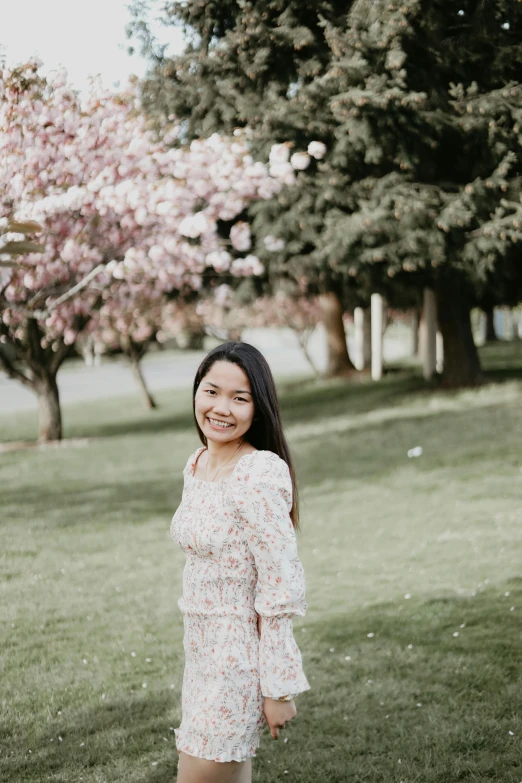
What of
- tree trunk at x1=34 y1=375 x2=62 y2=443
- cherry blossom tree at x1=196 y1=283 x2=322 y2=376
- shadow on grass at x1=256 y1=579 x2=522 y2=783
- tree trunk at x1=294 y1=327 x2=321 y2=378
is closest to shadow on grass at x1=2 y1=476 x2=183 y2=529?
shadow on grass at x1=256 y1=579 x2=522 y2=783

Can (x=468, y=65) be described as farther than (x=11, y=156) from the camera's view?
Yes

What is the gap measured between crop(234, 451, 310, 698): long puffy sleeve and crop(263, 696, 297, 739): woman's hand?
0.10 ft

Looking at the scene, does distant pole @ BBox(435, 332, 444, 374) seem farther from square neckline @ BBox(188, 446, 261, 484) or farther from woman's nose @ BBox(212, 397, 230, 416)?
woman's nose @ BBox(212, 397, 230, 416)

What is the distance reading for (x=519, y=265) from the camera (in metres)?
14.5

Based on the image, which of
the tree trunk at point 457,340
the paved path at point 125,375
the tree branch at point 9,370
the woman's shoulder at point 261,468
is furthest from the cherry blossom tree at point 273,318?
the woman's shoulder at point 261,468

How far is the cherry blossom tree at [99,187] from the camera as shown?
6727 mm

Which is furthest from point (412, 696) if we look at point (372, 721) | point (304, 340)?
point (304, 340)

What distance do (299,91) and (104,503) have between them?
6434 millimetres

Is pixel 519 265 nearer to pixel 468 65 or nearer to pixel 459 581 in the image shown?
pixel 468 65

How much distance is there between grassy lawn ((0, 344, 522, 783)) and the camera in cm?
359

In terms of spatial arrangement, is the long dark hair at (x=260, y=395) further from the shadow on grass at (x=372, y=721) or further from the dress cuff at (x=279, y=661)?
the shadow on grass at (x=372, y=721)

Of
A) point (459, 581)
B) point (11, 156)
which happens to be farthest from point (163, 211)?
point (459, 581)

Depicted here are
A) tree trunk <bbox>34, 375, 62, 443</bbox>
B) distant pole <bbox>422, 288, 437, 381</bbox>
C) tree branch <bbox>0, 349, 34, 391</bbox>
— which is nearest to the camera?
tree branch <bbox>0, 349, 34, 391</bbox>

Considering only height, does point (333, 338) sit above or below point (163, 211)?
below
